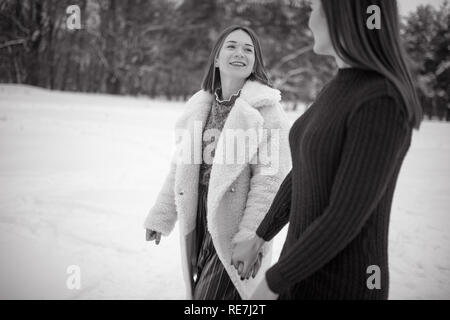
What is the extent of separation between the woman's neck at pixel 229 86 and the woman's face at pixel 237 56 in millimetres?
35

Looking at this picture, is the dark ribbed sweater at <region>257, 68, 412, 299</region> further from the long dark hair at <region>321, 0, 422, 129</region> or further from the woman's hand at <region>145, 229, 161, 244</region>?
the woman's hand at <region>145, 229, 161, 244</region>

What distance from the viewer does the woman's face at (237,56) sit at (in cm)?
186

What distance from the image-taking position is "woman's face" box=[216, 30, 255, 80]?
186cm

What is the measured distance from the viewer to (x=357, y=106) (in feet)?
2.69

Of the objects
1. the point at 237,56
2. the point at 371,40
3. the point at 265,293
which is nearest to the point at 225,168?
the point at 237,56

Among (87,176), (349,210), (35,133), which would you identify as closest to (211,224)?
(349,210)

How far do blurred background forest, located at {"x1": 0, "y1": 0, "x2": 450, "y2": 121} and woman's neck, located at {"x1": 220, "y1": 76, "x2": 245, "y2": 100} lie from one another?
12.8 metres

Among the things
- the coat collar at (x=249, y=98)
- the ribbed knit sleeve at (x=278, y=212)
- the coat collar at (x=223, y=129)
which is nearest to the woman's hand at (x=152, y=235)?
the coat collar at (x=223, y=129)

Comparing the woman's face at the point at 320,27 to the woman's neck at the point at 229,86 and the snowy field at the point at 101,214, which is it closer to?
the woman's neck at the point at 229,86

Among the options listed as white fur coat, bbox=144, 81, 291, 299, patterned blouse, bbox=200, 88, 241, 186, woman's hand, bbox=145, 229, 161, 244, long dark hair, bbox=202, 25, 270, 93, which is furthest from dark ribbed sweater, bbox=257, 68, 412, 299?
woman's hand, bbox=145, 229, 161, 244

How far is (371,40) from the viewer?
887 mm

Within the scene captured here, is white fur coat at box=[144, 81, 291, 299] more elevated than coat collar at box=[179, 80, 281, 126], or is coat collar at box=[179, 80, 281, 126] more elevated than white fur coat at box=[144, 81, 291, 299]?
coat collar at box=[179, 80, 281, 126]

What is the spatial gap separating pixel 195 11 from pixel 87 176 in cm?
1409
